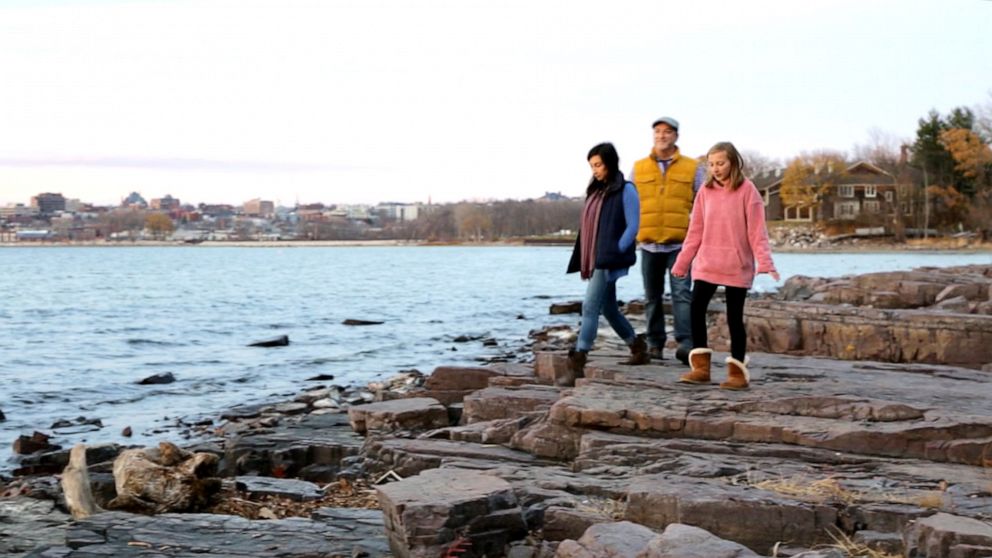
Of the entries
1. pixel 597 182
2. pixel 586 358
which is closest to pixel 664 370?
pixel 586 358

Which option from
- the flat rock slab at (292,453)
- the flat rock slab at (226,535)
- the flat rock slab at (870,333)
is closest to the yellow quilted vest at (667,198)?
the flat rock slab at (292,453)

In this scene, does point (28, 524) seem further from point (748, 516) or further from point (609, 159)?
point (609, 159)

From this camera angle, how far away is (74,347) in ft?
84.2

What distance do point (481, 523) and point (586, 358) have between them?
15.0 ft

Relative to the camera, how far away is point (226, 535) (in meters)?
5.68

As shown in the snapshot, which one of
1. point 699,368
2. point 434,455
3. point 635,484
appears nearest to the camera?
point 635,484

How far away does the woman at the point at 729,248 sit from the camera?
Result: 25.4 feet

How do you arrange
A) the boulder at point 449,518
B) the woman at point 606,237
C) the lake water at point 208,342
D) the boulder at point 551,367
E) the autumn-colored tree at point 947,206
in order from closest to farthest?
1. the boulder at point 449,518
2. the woman at point 606,237
3. the boulder at point 551,367
4. the lake water at point 208,342
5. the autumn-colored tree at point 947,206

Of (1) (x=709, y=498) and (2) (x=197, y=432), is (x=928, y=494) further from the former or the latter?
(2) (x=197, y=432)

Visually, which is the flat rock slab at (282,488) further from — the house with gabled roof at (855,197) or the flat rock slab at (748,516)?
the house with gabled roof at (855,197)

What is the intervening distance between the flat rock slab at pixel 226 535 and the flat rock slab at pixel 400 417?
3.21 meters

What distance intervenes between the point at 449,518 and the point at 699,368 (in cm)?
349

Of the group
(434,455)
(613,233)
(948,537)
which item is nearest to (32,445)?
(434,455)

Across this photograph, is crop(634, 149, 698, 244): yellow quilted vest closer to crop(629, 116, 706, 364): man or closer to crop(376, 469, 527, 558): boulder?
crop(629, 116, 706, 364): man
